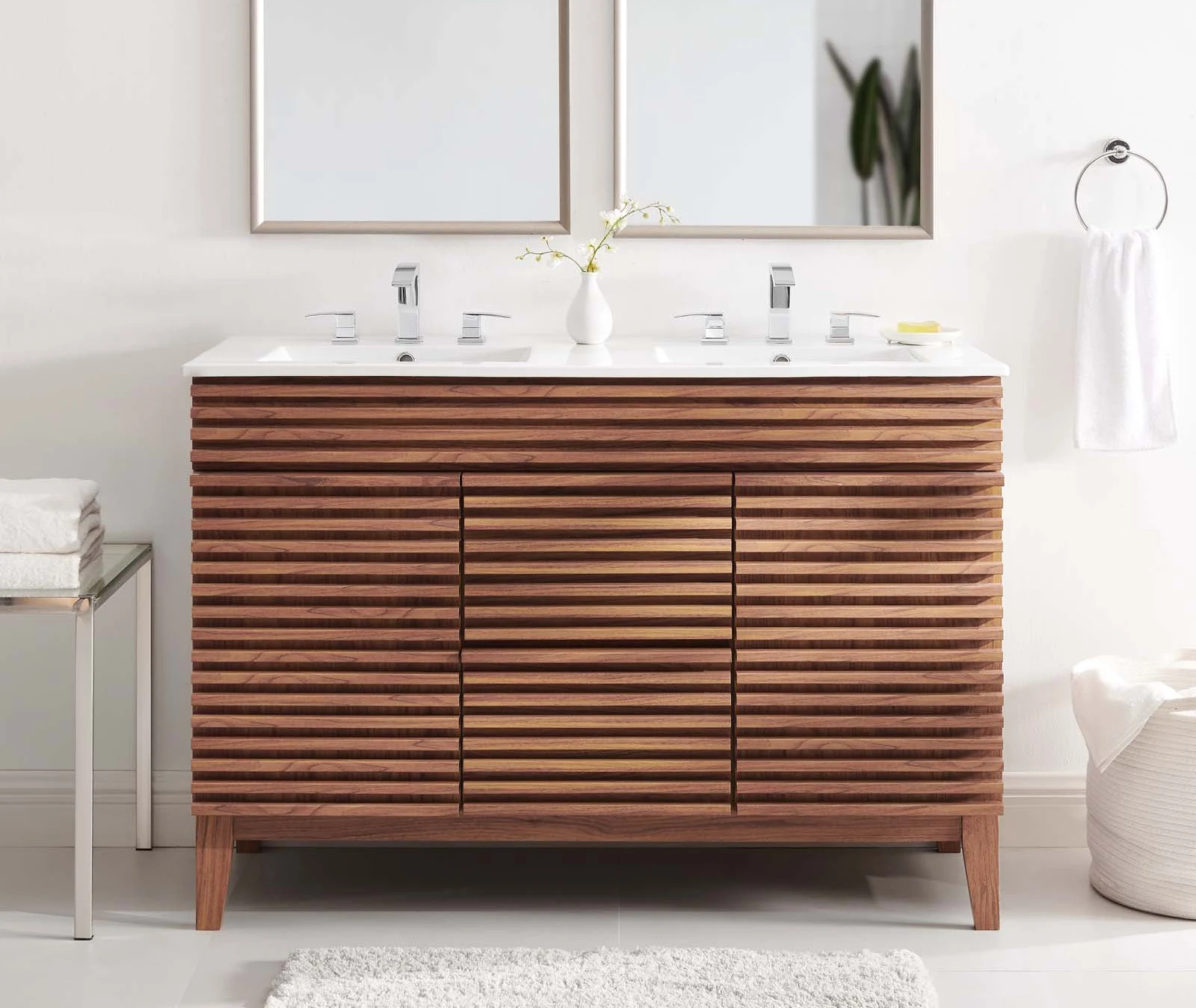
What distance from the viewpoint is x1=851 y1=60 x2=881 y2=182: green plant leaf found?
9.04ft

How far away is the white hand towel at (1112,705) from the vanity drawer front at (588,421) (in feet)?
1.60

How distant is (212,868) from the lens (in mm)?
2438

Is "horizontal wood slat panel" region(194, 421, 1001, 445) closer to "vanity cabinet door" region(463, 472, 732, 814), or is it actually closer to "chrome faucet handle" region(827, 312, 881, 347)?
"vanity cabinet door" region(463, 472, 732, 814)

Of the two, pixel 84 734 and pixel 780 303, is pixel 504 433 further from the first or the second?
pixel 84 734

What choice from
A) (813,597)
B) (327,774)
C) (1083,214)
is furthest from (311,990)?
(1083,214)

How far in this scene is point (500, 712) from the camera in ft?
7.87

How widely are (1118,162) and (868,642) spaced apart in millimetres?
1095

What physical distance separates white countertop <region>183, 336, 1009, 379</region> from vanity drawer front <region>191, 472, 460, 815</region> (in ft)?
0.57

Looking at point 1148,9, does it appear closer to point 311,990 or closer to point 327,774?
point 327,774

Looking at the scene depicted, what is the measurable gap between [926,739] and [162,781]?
4.79ft

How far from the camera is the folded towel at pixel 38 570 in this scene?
2383mm

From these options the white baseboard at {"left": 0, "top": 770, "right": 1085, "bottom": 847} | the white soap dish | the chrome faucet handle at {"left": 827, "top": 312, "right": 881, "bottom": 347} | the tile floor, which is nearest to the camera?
the tile floor

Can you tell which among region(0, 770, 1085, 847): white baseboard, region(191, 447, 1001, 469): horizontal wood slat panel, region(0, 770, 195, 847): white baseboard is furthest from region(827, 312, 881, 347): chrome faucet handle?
region(0, 770, 195, 847): white baseboard

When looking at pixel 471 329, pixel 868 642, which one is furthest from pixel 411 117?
pixel 868 642
